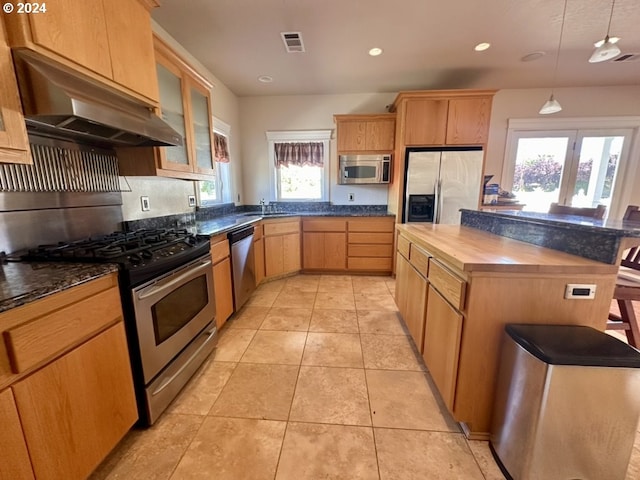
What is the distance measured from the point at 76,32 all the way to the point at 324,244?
10.0ft

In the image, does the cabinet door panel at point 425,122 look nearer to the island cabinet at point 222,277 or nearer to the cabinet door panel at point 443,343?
the cabinet door panel at point 443,343

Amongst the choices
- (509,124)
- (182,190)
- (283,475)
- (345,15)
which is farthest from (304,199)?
(283,475)

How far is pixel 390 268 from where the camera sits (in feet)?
12.5

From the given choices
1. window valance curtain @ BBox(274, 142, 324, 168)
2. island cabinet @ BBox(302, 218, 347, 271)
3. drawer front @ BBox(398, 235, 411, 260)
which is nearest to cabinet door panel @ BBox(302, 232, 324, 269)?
island cabinet @ BBox(302, 218, 347, 271)

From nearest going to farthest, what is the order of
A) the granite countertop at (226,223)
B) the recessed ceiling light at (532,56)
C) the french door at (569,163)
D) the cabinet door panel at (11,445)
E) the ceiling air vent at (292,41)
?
1. the cabinet door panel at (11,445)
2. the granite countertop at (226,223)
3. the ceiling air vent at (292,41)
4. the recessed ceiling light at (532,56)
5. the french door at (569,163)

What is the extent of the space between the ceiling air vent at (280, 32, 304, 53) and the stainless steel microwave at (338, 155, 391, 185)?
147 centimetres

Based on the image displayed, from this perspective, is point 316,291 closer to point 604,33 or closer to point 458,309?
point 458,309

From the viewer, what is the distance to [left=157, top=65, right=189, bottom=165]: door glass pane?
198 cm

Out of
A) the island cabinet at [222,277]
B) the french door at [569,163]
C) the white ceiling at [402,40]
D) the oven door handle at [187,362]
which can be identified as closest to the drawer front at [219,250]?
the island cabinet at [222,277]

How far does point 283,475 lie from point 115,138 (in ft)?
6.86

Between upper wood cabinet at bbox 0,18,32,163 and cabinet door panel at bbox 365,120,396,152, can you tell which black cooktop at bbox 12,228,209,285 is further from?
cabinet door panel at bbox 365,120,396,152

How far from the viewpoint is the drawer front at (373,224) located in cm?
373

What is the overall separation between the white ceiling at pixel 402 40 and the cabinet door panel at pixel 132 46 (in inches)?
24.8

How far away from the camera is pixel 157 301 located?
139cm
